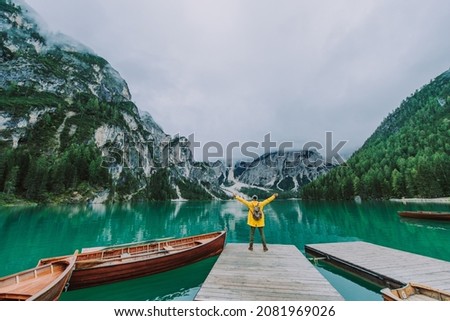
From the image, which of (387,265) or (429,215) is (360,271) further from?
(429,215)

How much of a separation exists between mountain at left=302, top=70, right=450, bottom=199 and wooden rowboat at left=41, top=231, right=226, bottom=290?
88.2 meters

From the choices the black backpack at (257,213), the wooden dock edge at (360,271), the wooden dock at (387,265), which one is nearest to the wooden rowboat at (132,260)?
the black backpack at (257,213)

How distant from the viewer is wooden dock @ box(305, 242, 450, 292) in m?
10.0

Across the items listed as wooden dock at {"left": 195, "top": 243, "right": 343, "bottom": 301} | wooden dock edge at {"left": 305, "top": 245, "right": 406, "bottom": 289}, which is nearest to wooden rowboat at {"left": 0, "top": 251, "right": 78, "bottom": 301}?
wooden dock at {"left": 195, "top": 243, "right": 343, "bottom": 301}

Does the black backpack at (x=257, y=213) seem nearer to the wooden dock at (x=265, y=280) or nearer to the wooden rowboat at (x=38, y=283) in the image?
the wooden dock at (x=265, y=280)

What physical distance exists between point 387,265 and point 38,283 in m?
15.4

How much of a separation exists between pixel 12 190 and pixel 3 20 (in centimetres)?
13329

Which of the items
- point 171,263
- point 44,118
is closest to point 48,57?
point 44,118

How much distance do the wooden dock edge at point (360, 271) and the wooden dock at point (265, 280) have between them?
2717mm

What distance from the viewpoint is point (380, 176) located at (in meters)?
94.8

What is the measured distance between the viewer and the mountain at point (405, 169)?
7606cm

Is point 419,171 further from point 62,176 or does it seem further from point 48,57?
point 48,57

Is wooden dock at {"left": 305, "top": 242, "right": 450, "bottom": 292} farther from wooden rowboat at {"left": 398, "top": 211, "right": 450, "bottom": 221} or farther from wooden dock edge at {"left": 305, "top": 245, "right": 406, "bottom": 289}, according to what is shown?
wooden rowboat at {"left": 398, "top": 211, "right": 450, "bottom": 221}

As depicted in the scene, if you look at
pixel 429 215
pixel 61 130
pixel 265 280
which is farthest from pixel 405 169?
pixel 61 130
